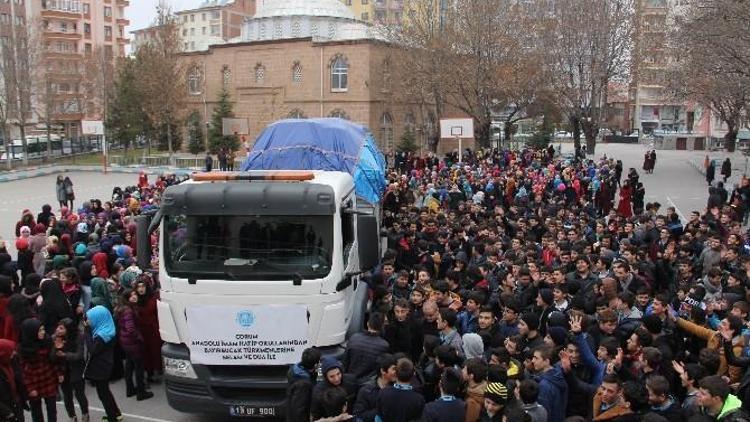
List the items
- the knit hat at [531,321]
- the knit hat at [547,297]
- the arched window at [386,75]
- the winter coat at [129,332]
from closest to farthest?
1. the knit hat at [531,321]
2. the knit hat at [547,297]
3. the winter coat at [129,332]
4. the arched window at [386,75]

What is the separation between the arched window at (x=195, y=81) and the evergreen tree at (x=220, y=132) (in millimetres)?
6715

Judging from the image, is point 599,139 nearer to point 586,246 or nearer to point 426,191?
point 426,191

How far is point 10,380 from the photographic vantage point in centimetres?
698

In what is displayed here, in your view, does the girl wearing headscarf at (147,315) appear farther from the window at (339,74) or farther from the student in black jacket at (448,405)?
the window at (339,74)

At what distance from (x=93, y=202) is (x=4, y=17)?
181 ft

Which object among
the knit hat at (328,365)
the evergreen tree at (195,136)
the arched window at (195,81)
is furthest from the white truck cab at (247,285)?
the arched window at (195,81)

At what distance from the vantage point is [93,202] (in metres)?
17.8

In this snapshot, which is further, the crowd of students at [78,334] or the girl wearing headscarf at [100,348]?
the girl wearing headscarf at [100,348]

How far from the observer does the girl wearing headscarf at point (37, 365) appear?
732 cm

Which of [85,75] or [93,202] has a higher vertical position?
[85,75]

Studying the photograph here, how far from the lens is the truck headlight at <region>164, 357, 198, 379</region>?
7.62 metres

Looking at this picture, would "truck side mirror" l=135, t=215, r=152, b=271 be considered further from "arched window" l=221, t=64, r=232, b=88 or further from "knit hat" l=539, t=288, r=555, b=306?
"arched window" l=221, t=64, r=232, b=88

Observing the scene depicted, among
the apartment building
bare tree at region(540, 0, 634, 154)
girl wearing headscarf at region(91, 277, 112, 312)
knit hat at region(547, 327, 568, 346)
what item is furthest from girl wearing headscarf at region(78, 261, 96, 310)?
the apartment building

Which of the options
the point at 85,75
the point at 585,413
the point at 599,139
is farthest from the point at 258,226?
the point at 599,139
